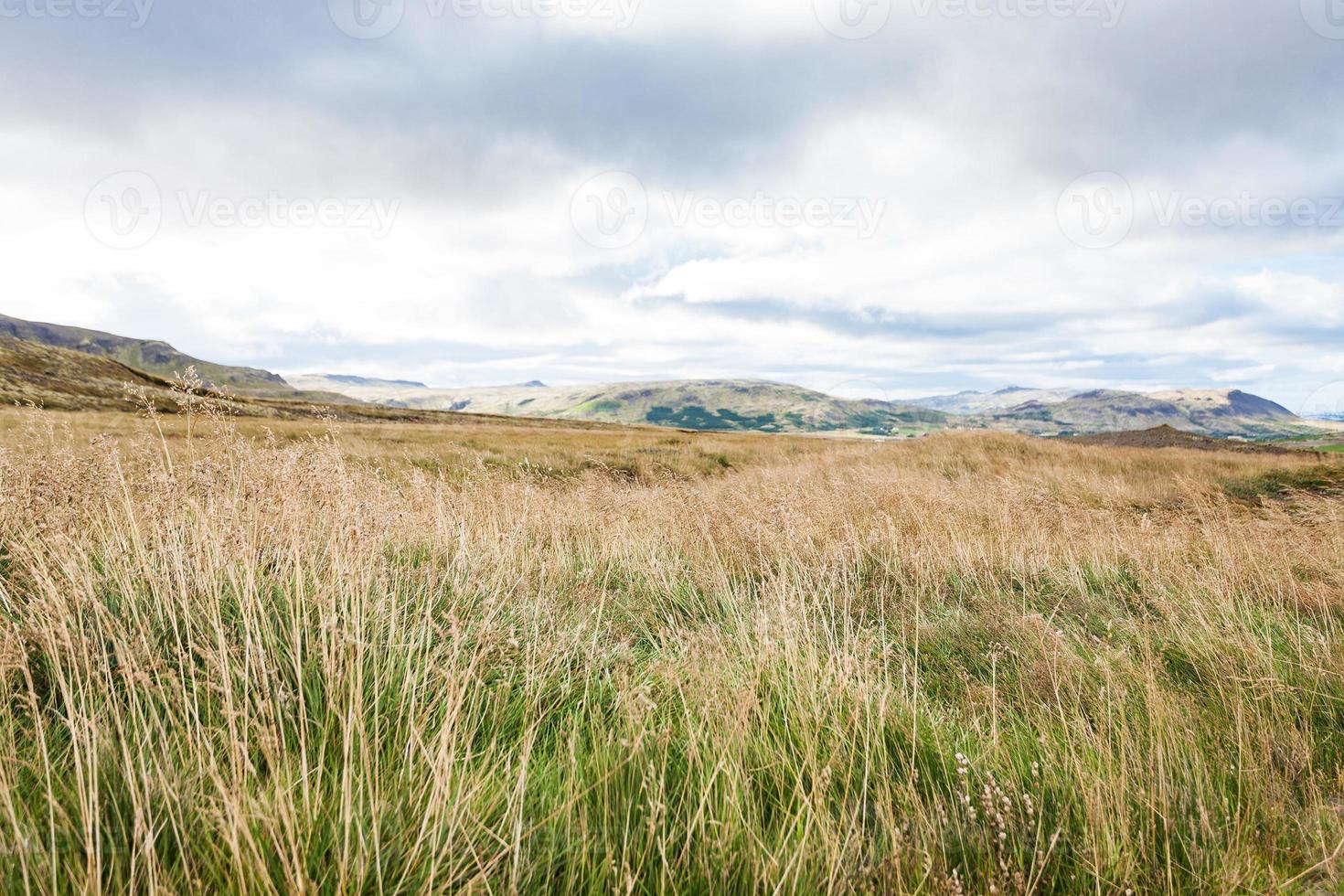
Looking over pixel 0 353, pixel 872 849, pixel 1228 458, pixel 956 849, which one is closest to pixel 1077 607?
pixel 956 849

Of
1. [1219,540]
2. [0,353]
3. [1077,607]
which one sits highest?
[0,353]

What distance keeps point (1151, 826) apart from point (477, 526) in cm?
586

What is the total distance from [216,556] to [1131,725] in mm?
4981

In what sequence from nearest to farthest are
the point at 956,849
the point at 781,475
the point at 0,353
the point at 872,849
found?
1. the point at 872,849
2. the point at 956,849
3. the point at 781,475
4. the point at 0,353

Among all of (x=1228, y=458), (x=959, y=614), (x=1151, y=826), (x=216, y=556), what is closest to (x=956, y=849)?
(x=1151, y=826)

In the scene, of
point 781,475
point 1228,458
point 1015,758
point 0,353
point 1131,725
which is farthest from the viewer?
point 0,353

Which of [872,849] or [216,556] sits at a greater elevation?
[216,556]

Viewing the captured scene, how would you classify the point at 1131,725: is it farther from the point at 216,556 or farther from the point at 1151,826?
the point at 216,556

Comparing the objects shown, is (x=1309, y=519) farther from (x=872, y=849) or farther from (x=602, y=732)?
(x=602, y=732)

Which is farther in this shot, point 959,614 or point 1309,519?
point 1309,519

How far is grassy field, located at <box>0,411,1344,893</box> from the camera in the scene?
5.71ft

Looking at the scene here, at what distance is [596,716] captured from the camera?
276 cm

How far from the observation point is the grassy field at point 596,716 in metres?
1.74

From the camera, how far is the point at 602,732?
8.44 ft
